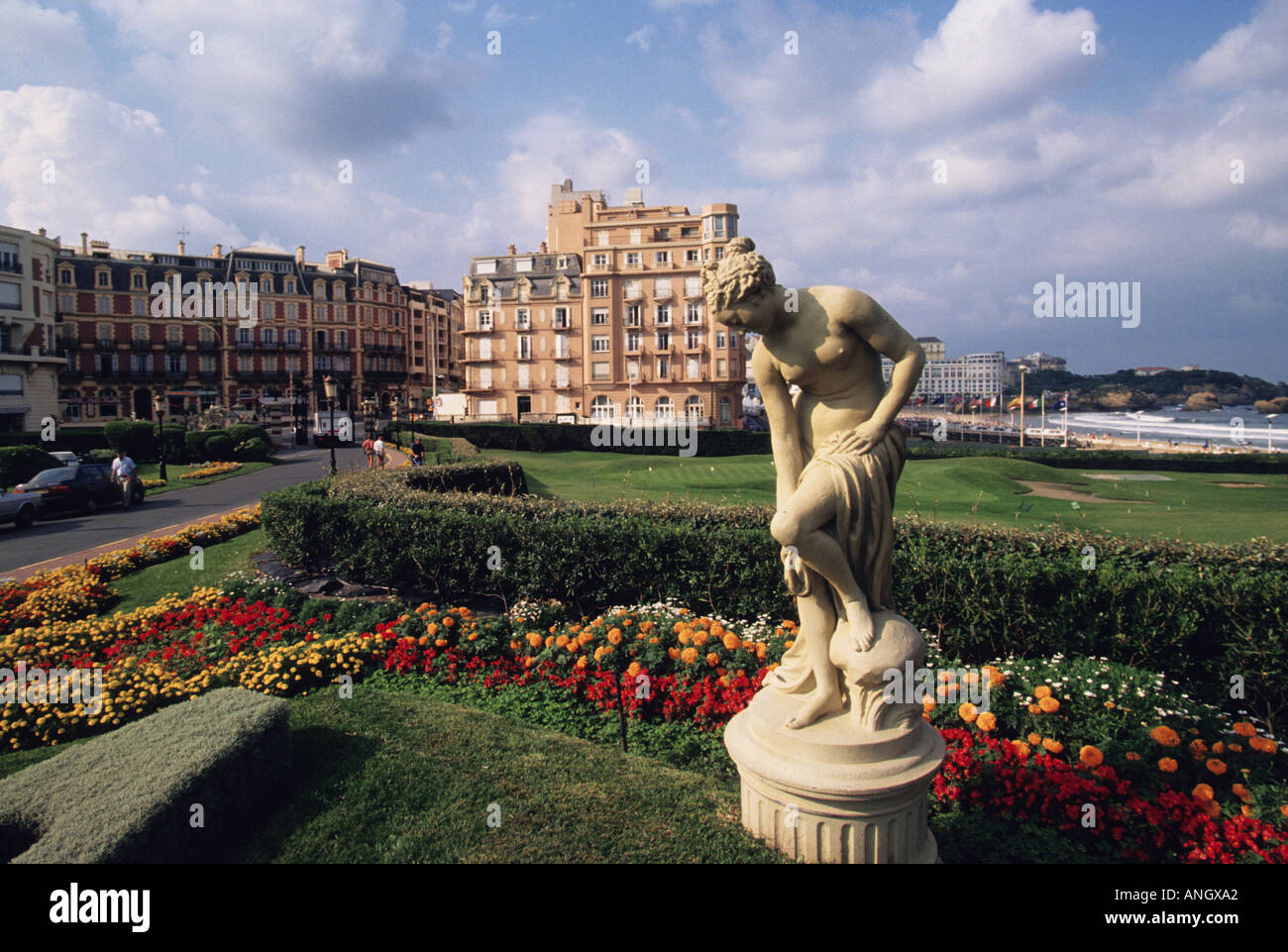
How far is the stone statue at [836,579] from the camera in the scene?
3.82 metres

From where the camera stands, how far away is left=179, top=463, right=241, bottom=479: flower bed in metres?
27.9

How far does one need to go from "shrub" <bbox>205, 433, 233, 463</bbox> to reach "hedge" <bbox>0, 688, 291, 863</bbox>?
32.8m

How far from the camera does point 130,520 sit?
18.9 m

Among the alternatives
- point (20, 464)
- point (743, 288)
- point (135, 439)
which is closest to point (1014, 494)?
point (743, 288)

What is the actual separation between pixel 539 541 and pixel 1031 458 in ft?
107

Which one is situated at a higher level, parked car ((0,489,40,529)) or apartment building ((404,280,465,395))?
apartment building ((404,280,465,395))

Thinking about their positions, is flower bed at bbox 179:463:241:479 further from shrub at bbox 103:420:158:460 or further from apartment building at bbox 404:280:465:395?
apartment building at bbox 404:280:465:395

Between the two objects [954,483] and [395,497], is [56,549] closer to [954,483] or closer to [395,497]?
[395,497]

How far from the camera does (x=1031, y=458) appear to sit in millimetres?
34781

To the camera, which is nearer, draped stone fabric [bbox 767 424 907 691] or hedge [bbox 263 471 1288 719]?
draped stone fabric [bbox 767 424 907 691]

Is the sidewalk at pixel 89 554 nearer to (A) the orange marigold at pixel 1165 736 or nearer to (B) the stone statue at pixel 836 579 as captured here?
(B) the stone statue at pixel 836 579

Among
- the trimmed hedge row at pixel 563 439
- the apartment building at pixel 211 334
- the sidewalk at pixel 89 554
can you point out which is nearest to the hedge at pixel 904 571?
the sidewalk at pixel 89 554

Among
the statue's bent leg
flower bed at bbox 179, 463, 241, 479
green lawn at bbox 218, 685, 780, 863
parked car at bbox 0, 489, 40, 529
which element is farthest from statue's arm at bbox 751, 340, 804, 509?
flower bed at bbox 179, 463, 241, 479
